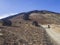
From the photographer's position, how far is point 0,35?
49.4ft

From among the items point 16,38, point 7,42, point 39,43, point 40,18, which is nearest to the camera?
point 7,42

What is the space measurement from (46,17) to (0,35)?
2453 cm

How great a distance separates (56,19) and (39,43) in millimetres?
23070

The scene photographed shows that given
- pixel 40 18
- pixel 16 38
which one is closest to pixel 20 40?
pixel 16 38

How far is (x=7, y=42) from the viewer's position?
13.8 m

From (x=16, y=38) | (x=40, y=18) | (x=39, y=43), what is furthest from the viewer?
(x=40, y=18)

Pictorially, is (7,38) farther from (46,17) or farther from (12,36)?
(46,17)

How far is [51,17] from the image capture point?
38875 mm

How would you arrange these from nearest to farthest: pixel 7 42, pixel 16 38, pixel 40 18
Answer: pixel 7 42, pixel 16 38, pixel 40 18

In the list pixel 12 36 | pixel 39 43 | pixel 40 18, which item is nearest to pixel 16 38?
pixel 12 36

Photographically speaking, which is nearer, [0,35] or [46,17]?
[0,35]

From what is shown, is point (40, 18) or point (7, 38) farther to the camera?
point (40, 18)

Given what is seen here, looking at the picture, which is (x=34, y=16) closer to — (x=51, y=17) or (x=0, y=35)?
(x=51, y=17)

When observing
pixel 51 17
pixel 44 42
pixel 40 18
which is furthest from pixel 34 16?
pixel 44 42
